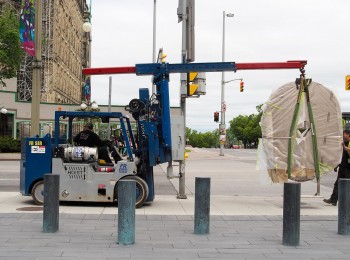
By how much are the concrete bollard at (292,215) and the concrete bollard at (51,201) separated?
3.41 meters

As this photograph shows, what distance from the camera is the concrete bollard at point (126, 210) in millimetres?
6594

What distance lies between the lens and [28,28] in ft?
51.6

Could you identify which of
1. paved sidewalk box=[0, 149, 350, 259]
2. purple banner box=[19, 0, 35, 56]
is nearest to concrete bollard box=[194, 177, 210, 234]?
paved sidewalk box=[0, 149, 350, 259]

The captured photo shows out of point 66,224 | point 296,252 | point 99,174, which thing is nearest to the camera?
point 296,252

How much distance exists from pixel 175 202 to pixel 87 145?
262cm

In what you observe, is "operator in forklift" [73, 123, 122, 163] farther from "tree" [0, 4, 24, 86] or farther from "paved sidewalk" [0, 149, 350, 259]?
"tree" [0, 4, 24, 86]

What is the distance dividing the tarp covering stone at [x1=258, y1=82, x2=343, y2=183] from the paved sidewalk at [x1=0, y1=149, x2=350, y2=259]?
3.02 ft

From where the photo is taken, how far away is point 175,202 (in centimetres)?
1159

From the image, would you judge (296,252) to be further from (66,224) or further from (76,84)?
(76,84)

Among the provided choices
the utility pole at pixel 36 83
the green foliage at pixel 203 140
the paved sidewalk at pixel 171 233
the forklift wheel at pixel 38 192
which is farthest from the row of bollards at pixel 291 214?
the green foliage at pixel 203 140

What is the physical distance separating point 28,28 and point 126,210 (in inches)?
432

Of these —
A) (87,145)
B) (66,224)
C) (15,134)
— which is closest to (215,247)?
(66,224)

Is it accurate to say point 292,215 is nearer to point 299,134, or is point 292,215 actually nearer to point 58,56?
point 299,134

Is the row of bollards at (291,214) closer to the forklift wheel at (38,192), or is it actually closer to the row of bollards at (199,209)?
the row of bollards at (199,209)
